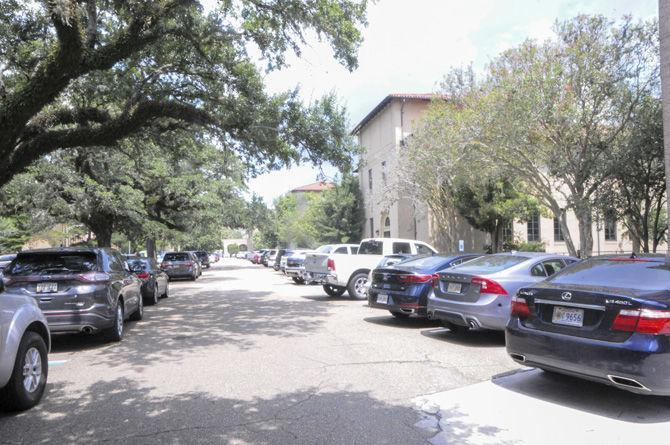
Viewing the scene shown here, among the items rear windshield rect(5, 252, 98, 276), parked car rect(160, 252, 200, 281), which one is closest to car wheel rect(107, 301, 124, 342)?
rear windshield rect(5, 252, 98, 276)

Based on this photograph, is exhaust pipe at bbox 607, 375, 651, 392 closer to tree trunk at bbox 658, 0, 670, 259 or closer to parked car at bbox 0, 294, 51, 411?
tree trunk at bbox 658, 0, 670, 259

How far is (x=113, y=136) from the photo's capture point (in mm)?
13273

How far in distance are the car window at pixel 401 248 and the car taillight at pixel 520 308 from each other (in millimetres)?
10312

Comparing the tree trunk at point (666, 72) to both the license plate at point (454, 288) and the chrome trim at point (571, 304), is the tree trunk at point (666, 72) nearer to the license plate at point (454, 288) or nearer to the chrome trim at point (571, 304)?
the chrome trim at point (571, 304)

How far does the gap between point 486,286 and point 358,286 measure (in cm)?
782

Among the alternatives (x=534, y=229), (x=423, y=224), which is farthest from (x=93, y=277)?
(x=534, y=229)

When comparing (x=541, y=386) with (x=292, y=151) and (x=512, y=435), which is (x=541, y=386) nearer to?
(x=512, y=435)

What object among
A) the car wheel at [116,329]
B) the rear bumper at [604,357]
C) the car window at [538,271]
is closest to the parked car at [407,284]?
the car window at [538,271]

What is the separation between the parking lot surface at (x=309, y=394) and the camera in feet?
15.4

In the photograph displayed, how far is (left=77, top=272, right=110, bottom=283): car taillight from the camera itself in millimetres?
8492

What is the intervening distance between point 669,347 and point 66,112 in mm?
13996

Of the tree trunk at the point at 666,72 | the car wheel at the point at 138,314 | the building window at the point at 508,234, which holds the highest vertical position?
the tree trunk at the point at 666,72

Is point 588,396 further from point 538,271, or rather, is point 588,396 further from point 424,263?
point 424,263

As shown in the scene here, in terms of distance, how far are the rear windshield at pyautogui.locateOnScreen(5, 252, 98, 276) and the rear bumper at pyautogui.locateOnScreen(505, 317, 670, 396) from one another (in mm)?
6866
